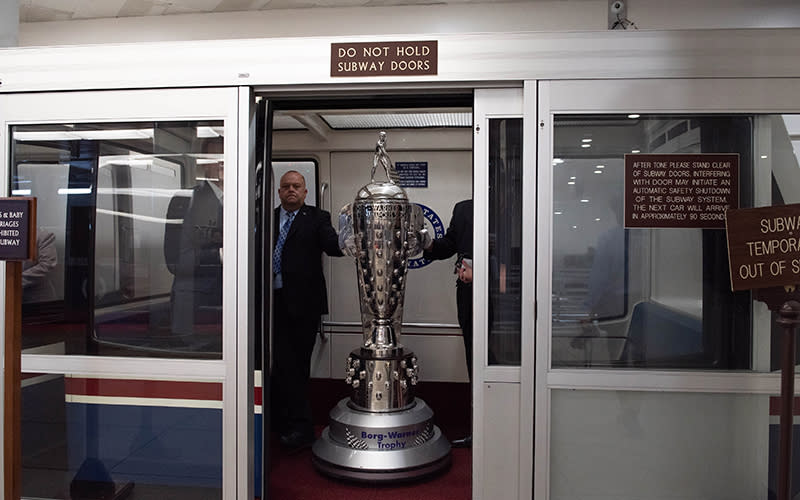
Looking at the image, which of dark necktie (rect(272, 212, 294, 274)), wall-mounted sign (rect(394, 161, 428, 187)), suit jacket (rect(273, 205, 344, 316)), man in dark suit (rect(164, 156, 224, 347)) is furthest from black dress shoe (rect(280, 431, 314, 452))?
wall-mounted sign (rect(394, 161, 428, 187))

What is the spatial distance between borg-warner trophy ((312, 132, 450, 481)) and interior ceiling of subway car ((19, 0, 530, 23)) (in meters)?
1.27

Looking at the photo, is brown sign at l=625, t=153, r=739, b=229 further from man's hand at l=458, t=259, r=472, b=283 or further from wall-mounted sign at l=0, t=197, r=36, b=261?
wall-mounted sign at l=0, t=197, r=36, b=261

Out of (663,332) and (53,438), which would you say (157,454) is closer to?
(53,438)

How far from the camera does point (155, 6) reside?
3877 mm

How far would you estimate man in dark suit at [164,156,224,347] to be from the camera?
2.44 meters

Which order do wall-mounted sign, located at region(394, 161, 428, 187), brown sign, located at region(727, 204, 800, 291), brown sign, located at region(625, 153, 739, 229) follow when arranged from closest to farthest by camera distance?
brown sign, located at region(727, 204, 800, 291), brown sign, located at region(625, 153, 739, 229), wall-mounted sign, located at region(394, 161, 428, 187)

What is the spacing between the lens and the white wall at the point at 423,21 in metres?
3.52

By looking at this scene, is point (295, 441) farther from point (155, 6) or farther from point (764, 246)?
point (155, 6)

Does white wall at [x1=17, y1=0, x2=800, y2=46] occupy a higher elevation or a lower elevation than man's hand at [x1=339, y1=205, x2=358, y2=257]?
higher

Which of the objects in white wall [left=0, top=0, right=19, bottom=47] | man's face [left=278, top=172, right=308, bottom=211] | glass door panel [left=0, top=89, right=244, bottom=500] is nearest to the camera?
glass door panel [left=0, top=89, right=244, bottom=500]

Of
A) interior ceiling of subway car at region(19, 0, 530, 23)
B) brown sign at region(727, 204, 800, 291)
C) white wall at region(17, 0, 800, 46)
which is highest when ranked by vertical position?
interior ceiling of subway car at region(19, 0, 530, 23)

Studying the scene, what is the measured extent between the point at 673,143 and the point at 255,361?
2211 millimetres

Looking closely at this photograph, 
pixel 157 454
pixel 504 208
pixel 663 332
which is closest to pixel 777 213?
pixel 663 332

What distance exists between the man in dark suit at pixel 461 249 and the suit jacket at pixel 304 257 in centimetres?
77
